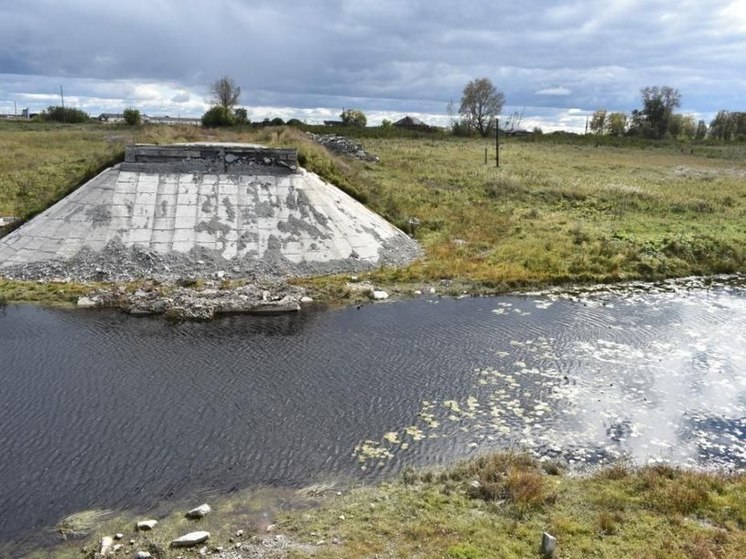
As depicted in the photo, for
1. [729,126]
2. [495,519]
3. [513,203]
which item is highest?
[729,126]

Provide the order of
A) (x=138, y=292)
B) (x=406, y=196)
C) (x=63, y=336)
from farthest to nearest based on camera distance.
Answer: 1. (x=406, y=196)
2. (x=138, y=292)
3. (x=63, y=336)

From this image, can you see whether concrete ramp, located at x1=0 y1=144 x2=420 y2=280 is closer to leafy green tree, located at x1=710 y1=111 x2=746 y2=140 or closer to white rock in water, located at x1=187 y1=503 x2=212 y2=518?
white rock in water, located at x1=187 y1=503 x2=212 y2=518

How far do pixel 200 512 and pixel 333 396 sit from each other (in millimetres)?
5680

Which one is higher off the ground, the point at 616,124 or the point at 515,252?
the point at 616,124

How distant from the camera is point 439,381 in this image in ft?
59.2

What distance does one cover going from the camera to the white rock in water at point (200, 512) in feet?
38.6

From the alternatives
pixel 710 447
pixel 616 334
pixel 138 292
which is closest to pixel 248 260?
pixel 138 292

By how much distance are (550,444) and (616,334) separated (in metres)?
9.28

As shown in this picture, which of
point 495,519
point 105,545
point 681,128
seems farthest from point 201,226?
point 681,128

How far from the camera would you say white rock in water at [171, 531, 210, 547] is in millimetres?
10836

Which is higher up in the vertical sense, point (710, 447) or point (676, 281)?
point (676, 281)

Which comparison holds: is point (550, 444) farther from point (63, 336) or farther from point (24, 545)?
point (63, 336)

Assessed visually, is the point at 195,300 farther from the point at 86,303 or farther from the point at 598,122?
the point at 598,122

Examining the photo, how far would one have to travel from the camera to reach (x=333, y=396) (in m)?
16.8
